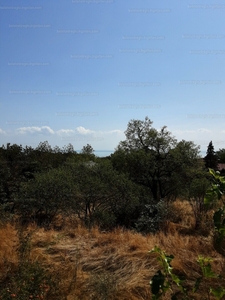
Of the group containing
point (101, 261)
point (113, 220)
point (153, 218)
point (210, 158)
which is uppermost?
point (210, 158)

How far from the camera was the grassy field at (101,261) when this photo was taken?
9.27 ft

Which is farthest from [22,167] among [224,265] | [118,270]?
[224,265]

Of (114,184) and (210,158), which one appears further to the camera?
(210,158)

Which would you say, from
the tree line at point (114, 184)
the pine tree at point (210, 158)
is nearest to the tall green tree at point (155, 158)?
the tree line at point (114, 184)

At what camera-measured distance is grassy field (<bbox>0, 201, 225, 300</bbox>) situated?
9.27 feet

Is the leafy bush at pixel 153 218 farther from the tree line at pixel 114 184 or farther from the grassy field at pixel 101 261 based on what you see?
the grassy field at pixel 101 261

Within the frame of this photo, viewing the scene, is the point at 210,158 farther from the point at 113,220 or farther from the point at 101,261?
the point at 101,261

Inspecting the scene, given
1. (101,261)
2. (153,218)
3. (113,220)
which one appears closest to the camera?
(101,261)

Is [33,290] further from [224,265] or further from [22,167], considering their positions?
[22,167]

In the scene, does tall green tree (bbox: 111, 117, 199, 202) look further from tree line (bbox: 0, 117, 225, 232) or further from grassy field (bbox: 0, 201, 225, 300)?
grassy field (bbox: 0, 201, 225, 300)

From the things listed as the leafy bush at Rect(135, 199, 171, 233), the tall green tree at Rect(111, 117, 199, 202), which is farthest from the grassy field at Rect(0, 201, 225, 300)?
the tall green tree at Rect(111, 117, 199, 202)

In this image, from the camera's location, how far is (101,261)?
12.1ft

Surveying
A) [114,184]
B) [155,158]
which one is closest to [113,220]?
[114,184]

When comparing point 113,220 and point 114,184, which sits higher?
point 114,184
